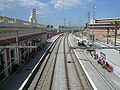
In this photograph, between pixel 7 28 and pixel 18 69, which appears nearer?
pixel 7 28

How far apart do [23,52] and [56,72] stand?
24.2 feet

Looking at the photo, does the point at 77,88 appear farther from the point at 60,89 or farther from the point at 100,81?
the point at 100,81

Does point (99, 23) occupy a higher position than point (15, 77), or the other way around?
point (99, 23)

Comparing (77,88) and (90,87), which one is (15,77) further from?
(90,87)

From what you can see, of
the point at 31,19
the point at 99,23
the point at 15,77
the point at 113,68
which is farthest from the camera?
the point at 99,23

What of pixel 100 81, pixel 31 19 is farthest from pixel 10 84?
pixel 31 19

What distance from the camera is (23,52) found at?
24.2 meters

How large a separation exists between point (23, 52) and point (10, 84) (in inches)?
385

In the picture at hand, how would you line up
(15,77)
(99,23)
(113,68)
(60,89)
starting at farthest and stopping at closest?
(99,23), (113,68), (15,77), (60,89)

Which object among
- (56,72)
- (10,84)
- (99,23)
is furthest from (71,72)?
(99,23)

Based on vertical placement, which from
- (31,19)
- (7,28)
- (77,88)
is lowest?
(77,88)

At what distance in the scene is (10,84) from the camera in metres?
14.8

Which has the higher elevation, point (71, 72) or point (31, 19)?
point (31, 19)

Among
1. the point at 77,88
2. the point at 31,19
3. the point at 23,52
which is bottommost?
the point at 77,88
